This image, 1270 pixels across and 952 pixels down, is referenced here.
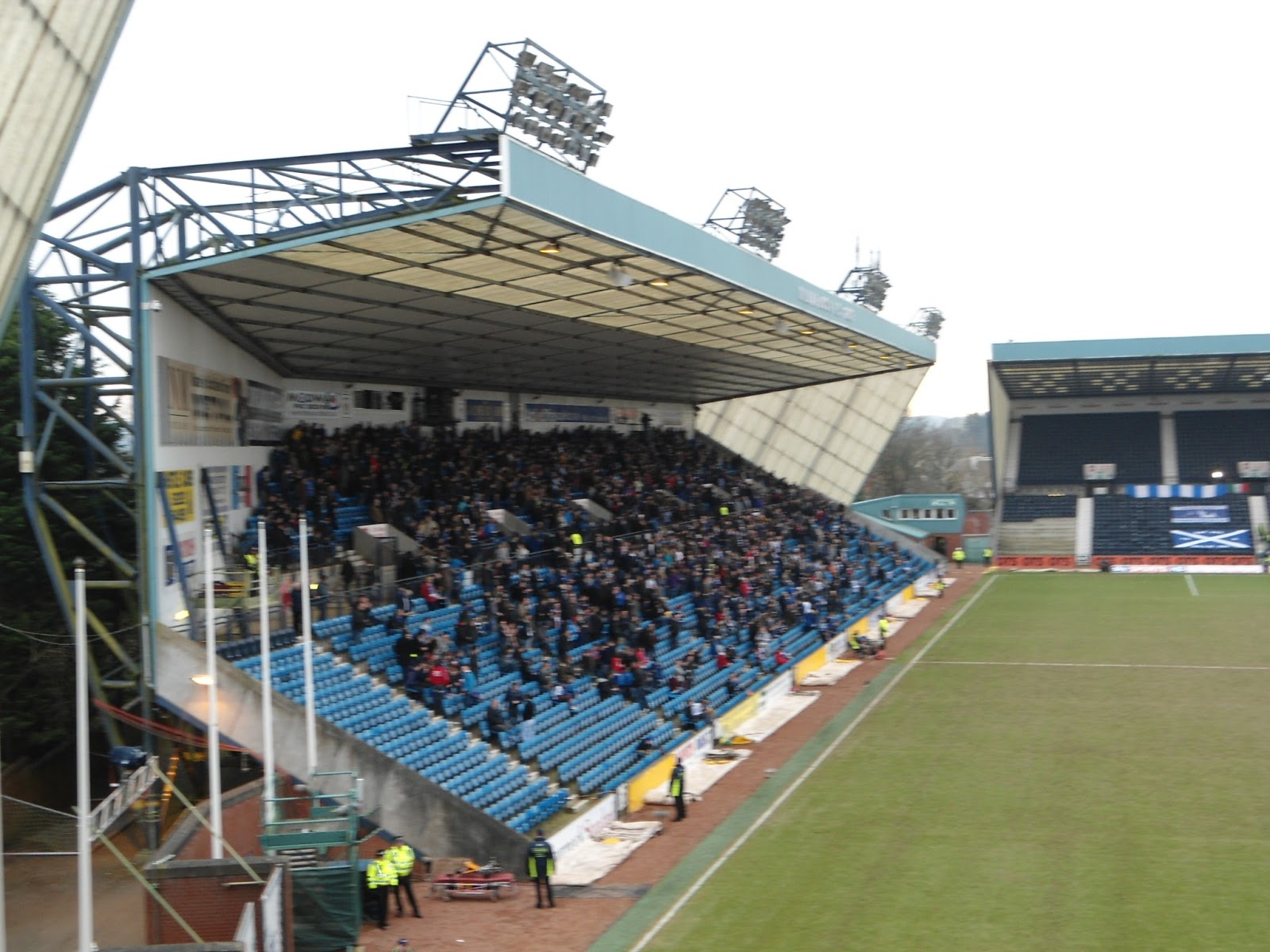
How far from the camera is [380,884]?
16.1 meters

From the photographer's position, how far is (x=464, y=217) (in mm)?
18547

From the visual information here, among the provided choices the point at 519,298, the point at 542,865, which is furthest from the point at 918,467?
the point at 542,865

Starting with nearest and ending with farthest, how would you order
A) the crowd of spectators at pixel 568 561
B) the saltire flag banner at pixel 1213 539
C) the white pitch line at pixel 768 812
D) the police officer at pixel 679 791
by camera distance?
the white pitch line at pixel 768 812, the police officer at pixel 679 791, the crowd of spectators at pixel 568 561, the saltire flag banner at pixel 1213 539

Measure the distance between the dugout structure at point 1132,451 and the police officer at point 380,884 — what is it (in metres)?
45.0

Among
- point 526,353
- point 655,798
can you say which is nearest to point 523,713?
point 655,798

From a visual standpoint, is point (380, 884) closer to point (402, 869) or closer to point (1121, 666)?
point (402, 869)

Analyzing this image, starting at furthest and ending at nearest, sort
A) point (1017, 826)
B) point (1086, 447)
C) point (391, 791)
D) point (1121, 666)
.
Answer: point (1086, 447), point (1121, 666), point (1017, 826), point (391, 791)

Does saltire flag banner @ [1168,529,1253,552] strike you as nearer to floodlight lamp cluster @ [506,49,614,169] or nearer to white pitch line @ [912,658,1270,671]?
white pitch line @ [912,658,1270,671]

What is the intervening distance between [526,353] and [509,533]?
16.4 feet

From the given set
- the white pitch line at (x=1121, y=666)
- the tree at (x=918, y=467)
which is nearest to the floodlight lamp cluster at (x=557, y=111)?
the white pitch line at (x=1121, y=666)

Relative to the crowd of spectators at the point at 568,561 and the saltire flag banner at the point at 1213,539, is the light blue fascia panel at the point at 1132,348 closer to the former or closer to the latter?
the saltire flag banner at the point at 1213,539

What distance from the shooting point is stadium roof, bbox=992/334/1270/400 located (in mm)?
53125

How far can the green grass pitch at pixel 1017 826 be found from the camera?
14.9 m

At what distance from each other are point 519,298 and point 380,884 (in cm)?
1334
